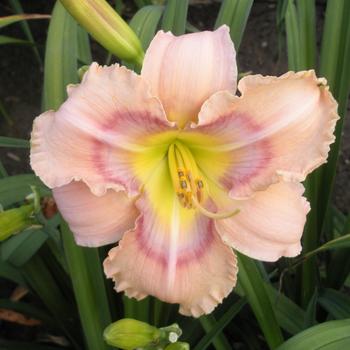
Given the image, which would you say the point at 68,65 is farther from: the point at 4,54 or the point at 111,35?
the point at 4,54

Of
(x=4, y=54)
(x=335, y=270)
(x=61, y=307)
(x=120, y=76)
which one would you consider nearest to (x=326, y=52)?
(x=335, y=270)

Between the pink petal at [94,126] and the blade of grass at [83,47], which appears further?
the blade of grass at [83,47]

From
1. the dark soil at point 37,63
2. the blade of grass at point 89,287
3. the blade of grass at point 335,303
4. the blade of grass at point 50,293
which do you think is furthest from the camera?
the dark soil at point 37,63

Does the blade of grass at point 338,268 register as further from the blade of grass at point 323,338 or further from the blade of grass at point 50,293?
the blade of grass at point 50,293

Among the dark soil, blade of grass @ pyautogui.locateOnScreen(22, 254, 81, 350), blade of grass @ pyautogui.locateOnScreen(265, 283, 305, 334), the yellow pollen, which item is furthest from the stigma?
the dark soil

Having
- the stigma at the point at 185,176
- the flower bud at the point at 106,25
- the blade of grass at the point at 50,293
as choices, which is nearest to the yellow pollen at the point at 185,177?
the stigma at the point at 185,176

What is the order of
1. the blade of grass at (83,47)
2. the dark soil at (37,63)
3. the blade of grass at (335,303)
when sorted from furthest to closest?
the dark soil at (37,63) → the blade of grass at (83,47) → the blade of grass at (335,303)

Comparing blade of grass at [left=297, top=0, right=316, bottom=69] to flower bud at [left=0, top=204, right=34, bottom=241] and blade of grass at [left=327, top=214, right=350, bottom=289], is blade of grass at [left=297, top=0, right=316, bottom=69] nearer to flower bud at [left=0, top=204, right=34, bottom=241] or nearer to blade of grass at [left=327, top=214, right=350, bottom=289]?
blade of grass at [left=327, top=214, right=350, bottom=289]
